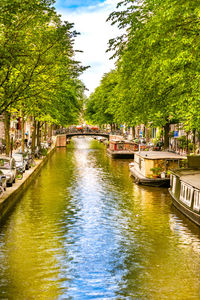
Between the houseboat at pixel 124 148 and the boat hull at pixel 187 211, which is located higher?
the houseboat at pixel 124 148

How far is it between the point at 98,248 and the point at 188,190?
627 cm

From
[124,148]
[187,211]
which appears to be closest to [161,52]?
[187,211]

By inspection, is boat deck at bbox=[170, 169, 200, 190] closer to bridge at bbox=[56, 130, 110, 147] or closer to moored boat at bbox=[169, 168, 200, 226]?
moored boat at bbox=[169, 168, 200, 226]

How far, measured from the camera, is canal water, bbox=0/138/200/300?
1225 centimetres

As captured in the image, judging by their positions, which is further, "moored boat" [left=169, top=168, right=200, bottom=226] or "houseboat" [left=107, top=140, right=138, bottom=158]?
"houseboat" [left=107, top=140, right=138, bottom=158]

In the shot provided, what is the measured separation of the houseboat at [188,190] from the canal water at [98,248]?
53cm

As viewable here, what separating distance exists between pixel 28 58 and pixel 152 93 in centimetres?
781

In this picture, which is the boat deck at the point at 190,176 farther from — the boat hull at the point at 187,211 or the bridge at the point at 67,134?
the bridge at the point at 67,134

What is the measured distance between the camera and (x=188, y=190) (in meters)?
20.6

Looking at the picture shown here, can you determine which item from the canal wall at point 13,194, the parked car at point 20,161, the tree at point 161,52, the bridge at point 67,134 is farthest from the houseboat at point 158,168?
the bridge at point 67,134

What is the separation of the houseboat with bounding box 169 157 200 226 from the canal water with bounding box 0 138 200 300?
0.53 meters

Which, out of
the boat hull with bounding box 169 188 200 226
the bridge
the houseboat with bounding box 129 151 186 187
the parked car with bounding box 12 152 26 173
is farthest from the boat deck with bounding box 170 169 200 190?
the bridge

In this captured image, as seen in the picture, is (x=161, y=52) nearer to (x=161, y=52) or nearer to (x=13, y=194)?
(x=161, y=52)

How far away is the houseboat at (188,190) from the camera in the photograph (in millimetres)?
19266
